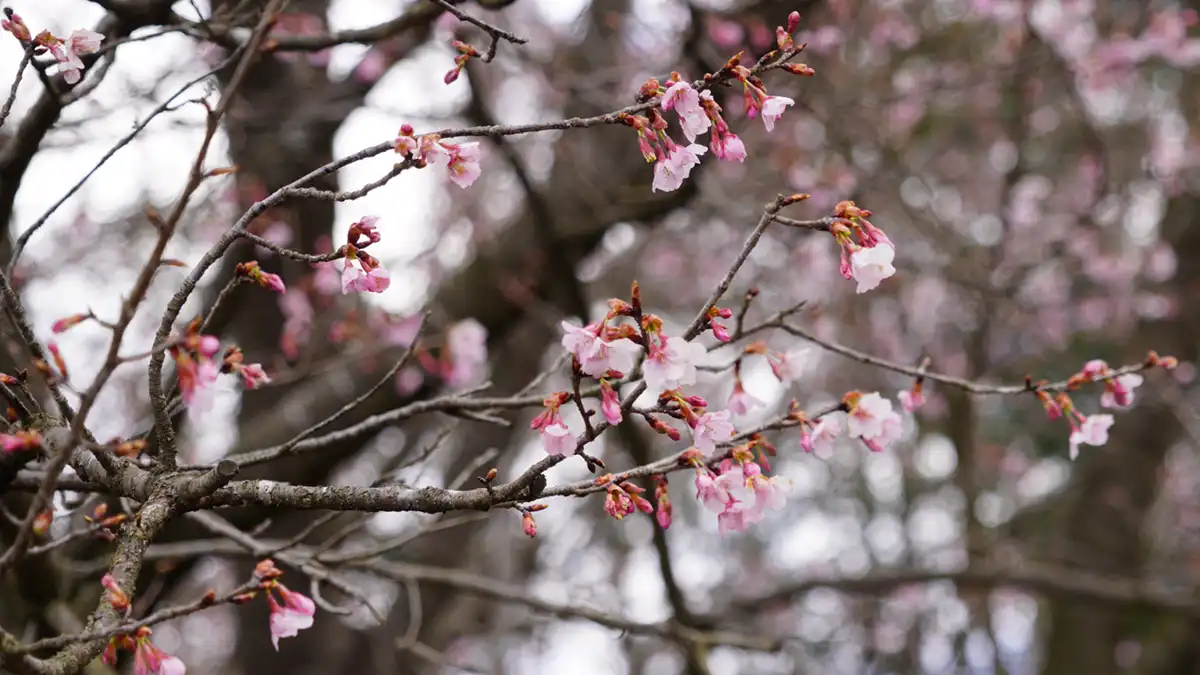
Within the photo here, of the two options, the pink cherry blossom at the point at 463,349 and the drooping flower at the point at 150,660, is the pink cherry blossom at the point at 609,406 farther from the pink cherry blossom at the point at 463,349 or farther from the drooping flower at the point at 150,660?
the pink cherry blossom at the point at 463,349

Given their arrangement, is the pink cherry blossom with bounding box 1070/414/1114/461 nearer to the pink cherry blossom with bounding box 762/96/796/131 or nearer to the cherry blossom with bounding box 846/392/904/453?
the cherry blossom with bounding box 846/392/904/453

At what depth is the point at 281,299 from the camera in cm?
474

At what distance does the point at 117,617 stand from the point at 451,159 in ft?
2.80

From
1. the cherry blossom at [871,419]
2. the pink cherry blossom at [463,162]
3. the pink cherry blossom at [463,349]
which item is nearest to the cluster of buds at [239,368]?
the pink cherry blossom at [463,162]

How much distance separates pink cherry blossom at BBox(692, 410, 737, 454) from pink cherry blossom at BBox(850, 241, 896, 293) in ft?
1.03

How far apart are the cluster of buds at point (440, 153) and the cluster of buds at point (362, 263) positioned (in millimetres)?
117

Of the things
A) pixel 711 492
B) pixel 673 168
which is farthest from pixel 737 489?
pixel 673 168

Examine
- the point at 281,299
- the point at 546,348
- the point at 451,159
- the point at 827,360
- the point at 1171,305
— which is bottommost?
the point at 451,159

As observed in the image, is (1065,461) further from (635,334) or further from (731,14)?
(635,334)

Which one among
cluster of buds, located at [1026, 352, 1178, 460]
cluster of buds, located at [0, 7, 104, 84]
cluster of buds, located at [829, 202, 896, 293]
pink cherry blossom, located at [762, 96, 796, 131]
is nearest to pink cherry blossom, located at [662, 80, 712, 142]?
pink cherry blossom, located at [762, 96, 796, 131]

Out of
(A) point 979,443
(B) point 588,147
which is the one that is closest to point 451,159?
(B) point 588,147

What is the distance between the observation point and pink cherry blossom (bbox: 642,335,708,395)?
139 cm

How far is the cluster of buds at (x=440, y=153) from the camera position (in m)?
1.44

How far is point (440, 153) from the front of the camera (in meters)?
1.49
